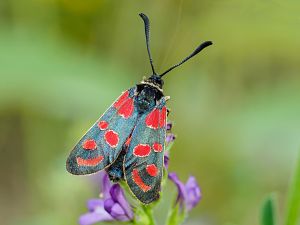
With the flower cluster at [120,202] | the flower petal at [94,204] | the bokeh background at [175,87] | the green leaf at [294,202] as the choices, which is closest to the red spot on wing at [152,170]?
the flower cluster at [120,202]

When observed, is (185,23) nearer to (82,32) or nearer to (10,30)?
(82,32)

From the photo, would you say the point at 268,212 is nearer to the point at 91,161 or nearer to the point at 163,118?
the point at 163,118

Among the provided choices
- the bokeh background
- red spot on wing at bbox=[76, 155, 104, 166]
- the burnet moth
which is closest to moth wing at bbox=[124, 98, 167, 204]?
the burnet moth

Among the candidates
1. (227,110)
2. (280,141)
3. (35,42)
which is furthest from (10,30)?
(280,141)

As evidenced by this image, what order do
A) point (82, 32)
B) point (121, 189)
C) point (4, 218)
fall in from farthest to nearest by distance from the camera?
point (4, 218), point (82, 32), point (121, 189)

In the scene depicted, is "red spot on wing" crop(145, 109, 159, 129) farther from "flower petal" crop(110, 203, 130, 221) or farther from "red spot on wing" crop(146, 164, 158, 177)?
"flower petal" crop(110, 203, 130, 221)

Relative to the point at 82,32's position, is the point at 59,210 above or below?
below
